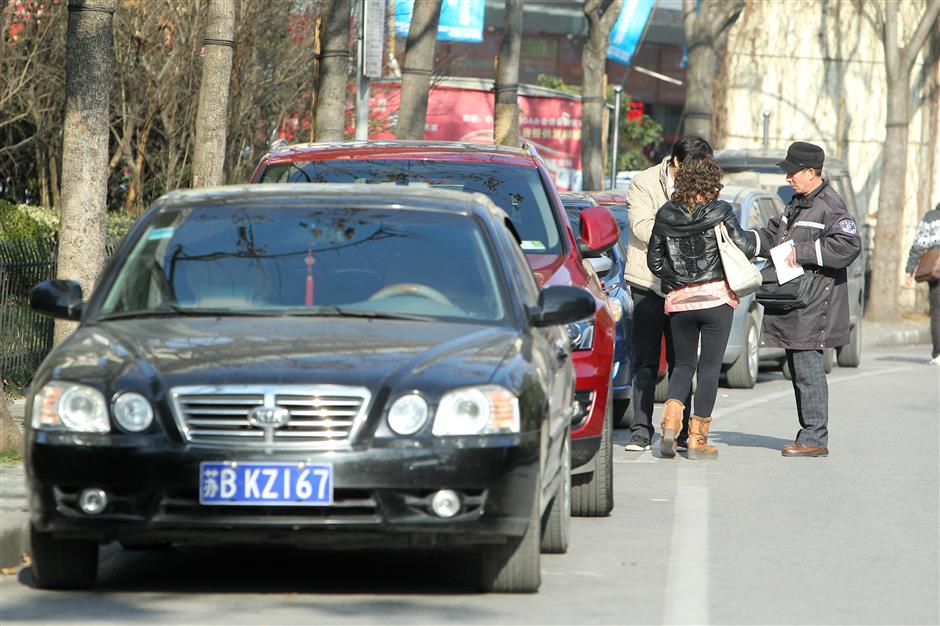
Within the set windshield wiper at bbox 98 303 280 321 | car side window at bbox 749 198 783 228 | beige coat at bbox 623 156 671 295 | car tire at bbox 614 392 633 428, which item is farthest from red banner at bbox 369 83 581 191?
windshield wiper at bbox 98 303 280 321

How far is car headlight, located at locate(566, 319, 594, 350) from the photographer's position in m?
9.25

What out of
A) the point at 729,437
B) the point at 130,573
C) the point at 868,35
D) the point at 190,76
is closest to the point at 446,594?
the point at 130,573

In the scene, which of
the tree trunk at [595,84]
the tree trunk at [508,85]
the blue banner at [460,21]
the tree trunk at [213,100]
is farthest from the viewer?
the blue banner at [460,21]

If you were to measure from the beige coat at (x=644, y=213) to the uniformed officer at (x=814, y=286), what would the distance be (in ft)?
2.37

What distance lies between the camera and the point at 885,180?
99.8ft

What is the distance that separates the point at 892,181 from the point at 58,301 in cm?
2440

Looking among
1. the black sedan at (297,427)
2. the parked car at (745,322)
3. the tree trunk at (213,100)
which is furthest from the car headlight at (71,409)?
the parked car at (745,322)

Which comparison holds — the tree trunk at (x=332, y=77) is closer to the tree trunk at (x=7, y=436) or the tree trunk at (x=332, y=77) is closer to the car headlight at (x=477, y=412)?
the tree trunk at (x=7, y=436)

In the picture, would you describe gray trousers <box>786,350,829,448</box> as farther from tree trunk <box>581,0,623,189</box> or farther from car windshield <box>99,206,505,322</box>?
tree trunk <box>581,0,623,189</box>

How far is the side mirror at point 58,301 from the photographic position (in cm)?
753

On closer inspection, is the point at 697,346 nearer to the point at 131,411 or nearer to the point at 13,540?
the point at 13,540

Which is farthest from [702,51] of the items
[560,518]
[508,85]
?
[560,518]

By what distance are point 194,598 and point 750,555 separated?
2.57m

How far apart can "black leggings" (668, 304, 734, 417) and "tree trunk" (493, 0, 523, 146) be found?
1340cm
